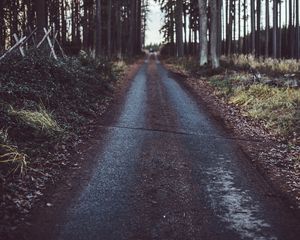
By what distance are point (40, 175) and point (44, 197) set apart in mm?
956

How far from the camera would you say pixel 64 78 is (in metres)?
13.9

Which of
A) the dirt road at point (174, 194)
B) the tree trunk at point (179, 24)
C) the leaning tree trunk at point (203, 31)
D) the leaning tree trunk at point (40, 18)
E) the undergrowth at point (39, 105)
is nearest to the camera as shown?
the dirt road at point (174, 194)

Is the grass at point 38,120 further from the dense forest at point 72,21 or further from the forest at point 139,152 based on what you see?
the dense forest at point 72,21

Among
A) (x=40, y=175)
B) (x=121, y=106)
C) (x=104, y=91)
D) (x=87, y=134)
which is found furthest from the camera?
(x=104, y=91)

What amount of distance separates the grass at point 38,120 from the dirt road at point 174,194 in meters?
1.26

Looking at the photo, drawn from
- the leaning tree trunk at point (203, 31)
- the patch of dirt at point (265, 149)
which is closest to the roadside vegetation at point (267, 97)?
the patch of dirt at point (265, 149)

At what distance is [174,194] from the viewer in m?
6.71

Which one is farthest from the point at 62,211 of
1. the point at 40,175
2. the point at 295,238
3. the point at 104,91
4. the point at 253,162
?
the point at 104,91

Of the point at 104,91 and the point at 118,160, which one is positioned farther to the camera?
Result: the point at 104,91

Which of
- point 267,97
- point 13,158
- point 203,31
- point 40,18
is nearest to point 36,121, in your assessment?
point 13,158

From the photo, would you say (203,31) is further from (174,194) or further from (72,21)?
(72,21)

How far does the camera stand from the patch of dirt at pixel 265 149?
730 cm

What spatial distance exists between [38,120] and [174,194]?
162 inches

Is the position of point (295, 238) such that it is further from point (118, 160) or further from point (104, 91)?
point (104, 91)
